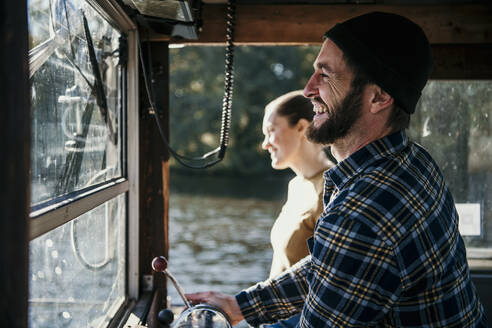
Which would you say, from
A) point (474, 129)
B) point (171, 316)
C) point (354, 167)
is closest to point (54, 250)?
point (171, 316)

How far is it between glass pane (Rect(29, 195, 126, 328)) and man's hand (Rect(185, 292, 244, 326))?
1.21ft

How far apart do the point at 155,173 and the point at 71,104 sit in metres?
1.05

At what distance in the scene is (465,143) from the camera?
2803 millimetres

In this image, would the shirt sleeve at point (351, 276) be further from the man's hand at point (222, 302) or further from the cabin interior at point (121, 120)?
the cabin interior at point (121, 120)

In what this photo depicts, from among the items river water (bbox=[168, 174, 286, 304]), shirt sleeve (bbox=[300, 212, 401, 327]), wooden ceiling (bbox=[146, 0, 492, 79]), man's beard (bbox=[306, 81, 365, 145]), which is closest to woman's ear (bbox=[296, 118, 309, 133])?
wooden ceiling (bbox=[146, 0, 492, 79])

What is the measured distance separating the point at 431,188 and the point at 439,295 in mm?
270

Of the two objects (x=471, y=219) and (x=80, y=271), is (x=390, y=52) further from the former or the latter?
(x=471, y=219)

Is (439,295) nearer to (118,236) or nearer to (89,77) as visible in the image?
(89,77)

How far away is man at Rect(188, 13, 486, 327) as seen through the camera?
1173 mm

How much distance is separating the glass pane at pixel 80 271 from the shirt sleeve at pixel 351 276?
2.27ft

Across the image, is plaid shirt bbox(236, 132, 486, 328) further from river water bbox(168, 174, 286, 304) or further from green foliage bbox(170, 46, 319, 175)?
green foliage bbox(170, 46, 319, 175)

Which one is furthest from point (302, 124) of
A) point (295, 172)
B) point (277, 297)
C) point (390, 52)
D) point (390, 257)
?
point (390, 257)

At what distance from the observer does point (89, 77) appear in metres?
1.78

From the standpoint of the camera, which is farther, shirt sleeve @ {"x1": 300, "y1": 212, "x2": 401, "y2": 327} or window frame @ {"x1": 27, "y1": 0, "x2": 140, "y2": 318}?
window frame @ {"x1": 27, "y1": 0, "x2": 140, "y2": 318}
